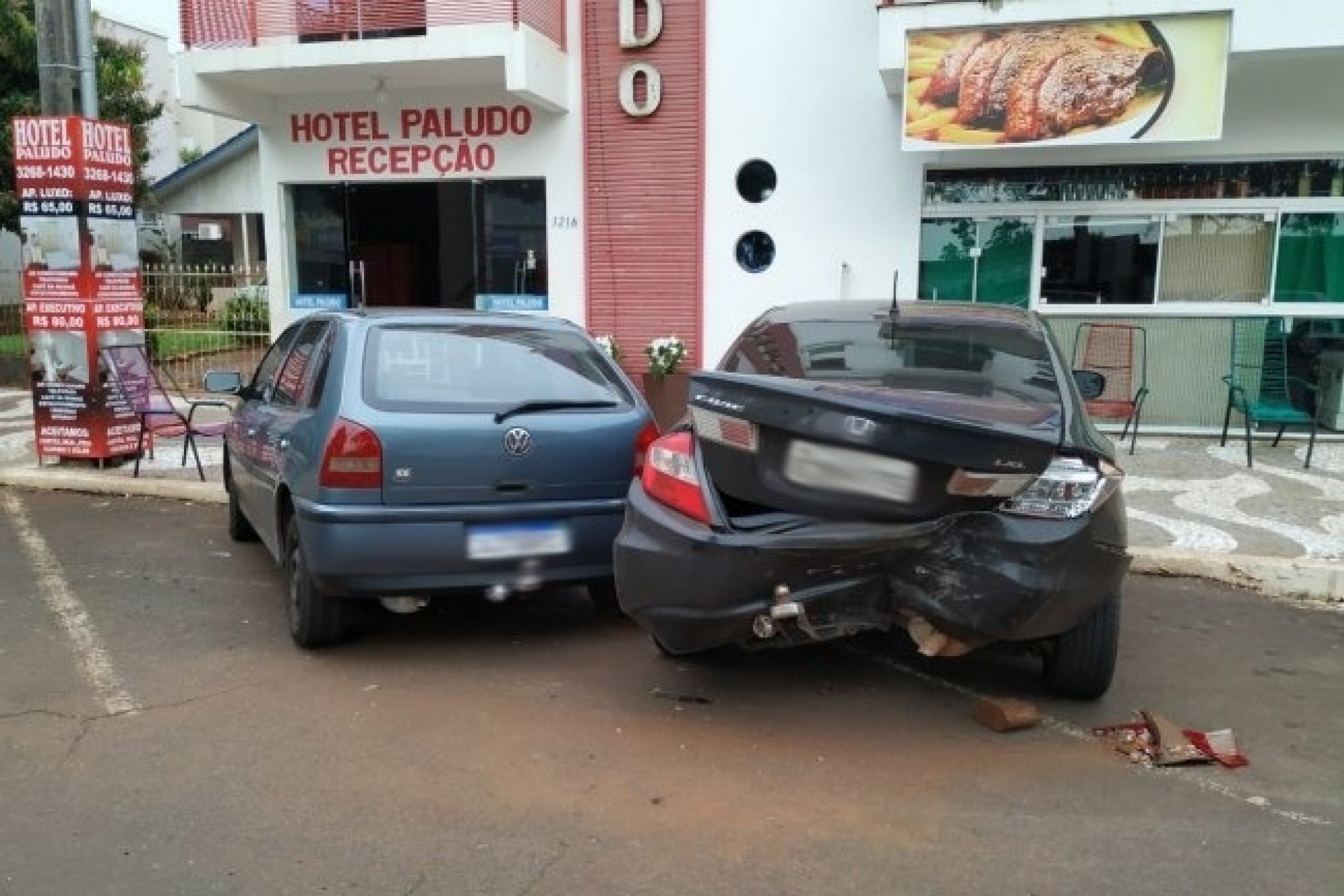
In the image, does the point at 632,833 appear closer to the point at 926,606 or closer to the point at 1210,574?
the point at 926,606

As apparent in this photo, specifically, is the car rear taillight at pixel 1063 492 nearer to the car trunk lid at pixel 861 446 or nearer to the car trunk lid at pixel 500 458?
the car trunk lid at pixel 861 446

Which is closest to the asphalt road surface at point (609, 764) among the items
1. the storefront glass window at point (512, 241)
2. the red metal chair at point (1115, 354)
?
the red metal chair at point (1115, 354)

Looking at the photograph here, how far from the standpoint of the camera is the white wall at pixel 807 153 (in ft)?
36.8

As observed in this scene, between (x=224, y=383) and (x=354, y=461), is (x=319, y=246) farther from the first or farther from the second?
(x=354, y=461)

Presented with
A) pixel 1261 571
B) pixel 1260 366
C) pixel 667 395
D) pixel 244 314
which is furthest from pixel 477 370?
pixel 244 314

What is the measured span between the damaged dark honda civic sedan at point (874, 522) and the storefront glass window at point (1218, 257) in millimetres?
7424

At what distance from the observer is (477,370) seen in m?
5.16

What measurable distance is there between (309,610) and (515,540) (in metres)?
0.98

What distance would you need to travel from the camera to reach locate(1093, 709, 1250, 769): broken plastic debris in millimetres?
3932

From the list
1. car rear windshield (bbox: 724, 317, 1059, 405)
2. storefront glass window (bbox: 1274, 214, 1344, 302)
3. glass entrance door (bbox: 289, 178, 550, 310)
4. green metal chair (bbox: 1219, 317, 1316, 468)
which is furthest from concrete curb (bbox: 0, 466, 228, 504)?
storefront glass window (bbox: 1274, 214, 1344, 302)

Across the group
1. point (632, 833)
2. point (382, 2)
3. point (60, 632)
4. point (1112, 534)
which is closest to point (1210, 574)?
point (1112, 534)

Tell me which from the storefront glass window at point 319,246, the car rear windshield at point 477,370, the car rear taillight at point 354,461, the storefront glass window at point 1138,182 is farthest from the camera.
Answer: the storefront glass window at point 319,246

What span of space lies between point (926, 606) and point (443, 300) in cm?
1177

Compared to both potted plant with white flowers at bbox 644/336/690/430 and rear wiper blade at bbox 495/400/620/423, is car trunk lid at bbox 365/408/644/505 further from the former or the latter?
potted plant with white flowers at bbox 644/336/690/430
